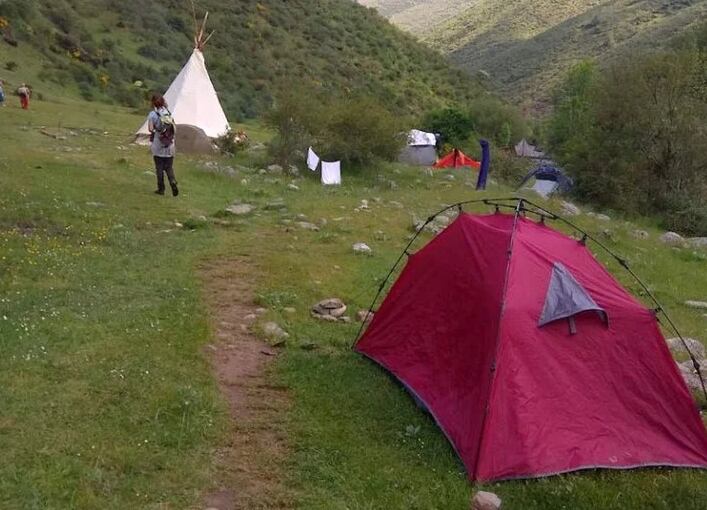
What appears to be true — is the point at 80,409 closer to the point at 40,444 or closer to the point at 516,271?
the point at 40,444

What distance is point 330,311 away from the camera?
931 cm

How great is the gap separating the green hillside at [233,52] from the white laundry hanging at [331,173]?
19.5 feet

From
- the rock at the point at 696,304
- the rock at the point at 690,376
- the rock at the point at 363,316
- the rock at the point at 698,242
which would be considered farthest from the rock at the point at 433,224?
the rock at the point at 690,376

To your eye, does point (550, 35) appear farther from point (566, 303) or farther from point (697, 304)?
point (566, 303)

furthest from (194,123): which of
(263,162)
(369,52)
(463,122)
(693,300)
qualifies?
(369,52)

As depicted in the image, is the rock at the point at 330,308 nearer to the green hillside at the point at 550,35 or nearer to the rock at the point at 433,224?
the rock at the point at 433,224

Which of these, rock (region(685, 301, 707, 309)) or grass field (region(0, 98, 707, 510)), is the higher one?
grass field (region(0, 98, 707, 510))

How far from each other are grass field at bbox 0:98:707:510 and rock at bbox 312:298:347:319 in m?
0.24

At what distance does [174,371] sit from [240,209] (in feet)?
27.3

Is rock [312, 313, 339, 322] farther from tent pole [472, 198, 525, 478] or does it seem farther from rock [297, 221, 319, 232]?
rock [297, 221, 319, 232]

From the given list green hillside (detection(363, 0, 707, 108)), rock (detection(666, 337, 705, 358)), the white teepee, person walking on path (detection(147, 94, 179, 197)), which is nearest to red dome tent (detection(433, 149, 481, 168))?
the white teepee

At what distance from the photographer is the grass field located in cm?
526

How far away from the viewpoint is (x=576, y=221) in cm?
1822

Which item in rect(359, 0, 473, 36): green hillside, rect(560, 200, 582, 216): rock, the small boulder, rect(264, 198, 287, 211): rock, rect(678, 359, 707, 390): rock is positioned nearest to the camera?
rect(678, 359, 707, 390): rock
